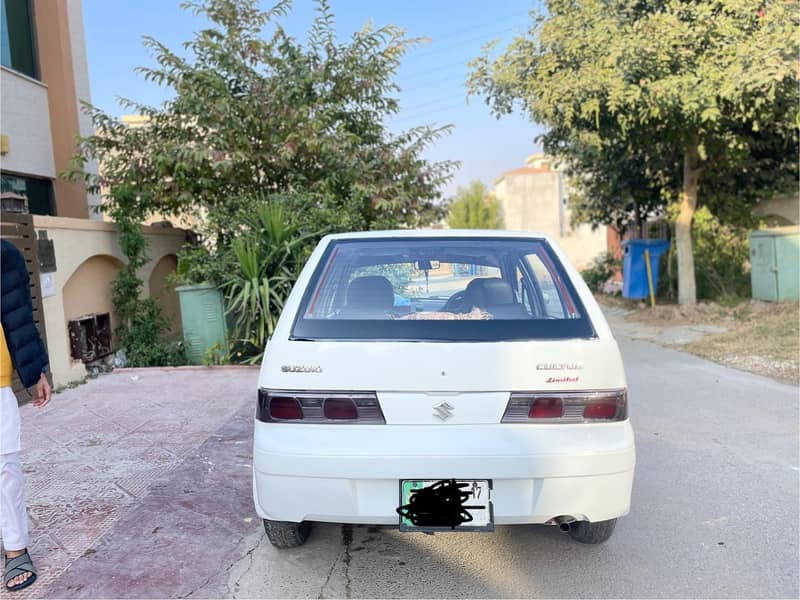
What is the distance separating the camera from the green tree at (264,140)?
26.9 ft

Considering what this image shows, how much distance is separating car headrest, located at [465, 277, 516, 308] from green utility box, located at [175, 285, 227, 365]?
508cm

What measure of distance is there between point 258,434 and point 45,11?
29.3ft

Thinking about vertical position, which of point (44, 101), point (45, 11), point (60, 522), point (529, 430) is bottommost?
point (60, 522)

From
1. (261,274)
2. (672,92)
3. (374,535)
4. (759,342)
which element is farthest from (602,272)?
(374,535)

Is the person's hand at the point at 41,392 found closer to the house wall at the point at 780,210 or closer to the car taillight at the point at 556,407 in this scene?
the car taillight at the point at 556,407

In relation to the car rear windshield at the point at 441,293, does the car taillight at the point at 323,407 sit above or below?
below

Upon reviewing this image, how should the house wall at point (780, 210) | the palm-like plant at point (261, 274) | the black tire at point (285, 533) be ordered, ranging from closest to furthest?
the black tire at point (285, 533) → the palm-like plant at point (261, 274) → the house wall at point (780, 210)

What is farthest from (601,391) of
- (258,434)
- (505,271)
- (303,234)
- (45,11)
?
(45,11)

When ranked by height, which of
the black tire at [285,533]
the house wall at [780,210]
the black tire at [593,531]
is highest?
the house wall at [780,210]

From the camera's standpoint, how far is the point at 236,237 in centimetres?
785

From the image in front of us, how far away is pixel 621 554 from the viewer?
3.02 metres

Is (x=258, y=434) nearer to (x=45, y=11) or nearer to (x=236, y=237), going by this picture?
(x=236, y=237)

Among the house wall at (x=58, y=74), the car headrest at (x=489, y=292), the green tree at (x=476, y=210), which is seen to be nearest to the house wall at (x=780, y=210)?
the car headrest at (x=489, y=292)

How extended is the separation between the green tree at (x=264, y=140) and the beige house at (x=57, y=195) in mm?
627
